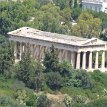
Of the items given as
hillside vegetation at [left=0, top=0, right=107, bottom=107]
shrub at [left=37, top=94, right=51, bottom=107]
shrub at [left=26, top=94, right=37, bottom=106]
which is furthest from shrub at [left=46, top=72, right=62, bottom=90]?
shrub at [left=37, top=94, right=51, bottom=107]

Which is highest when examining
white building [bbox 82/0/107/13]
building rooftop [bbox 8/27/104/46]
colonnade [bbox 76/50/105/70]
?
building rooftop [bbox 8/27/104/46]

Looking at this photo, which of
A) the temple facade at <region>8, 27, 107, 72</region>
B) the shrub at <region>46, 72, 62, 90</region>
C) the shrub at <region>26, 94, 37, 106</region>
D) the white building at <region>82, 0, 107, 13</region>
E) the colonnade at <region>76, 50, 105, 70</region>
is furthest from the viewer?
the white building at <region>82, 0, 107, 13</region>

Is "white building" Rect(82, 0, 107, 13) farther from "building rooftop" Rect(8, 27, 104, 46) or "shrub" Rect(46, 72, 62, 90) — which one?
"shrub" Rect(46, 72, 62, 90)

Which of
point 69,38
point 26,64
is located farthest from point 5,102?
point 69,38

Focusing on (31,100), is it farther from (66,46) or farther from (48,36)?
(48,36)

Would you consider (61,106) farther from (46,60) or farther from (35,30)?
(35,30)

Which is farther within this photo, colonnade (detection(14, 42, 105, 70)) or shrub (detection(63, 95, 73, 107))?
colonnade (detection(14, 42, 105, 70))

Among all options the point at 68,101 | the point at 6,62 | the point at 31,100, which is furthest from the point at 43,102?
the point at 6,62

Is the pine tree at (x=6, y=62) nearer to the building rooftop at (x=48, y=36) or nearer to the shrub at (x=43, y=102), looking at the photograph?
the shrub at (x=43, y=102)
